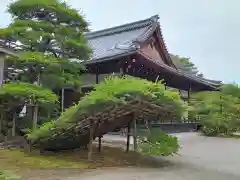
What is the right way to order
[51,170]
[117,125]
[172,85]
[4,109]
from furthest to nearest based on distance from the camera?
[172,85] < [4,109] < [117,125] < [51,170]

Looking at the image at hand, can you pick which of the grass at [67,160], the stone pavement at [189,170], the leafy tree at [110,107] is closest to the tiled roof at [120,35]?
the stone pavement at [189,170]

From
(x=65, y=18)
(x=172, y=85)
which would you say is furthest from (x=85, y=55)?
(x=172, y=85)

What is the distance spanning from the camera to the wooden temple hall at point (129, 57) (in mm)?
15266

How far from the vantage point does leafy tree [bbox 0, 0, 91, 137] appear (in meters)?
11.0

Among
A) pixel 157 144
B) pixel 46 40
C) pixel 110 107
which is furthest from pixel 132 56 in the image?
pixel 110 107

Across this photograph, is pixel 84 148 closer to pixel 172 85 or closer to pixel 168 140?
pixel 168 140

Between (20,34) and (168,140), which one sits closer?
(168,140)

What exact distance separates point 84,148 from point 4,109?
316 centimetres

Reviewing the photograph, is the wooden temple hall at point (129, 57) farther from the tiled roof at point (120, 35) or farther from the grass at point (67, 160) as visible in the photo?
the grass at point (67, 160)

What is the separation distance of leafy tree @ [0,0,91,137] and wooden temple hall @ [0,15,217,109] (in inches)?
48.4

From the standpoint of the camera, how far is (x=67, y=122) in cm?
898

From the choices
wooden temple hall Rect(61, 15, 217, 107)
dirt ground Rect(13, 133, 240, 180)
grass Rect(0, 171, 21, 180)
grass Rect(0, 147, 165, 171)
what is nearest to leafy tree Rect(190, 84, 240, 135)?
wooden temple hall Rect(61, 15, 217, 107)

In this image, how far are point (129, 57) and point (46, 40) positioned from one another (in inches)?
183

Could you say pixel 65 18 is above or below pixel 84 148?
above
